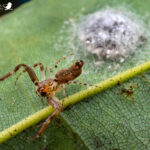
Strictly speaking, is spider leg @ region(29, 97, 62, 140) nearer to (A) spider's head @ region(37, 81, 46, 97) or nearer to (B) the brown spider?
(B) the brown spider

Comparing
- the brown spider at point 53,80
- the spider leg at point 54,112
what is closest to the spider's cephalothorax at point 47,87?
the brown spider at point 53,80

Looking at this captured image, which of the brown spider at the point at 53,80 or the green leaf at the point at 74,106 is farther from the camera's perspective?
the brown spider at the point at 53,80

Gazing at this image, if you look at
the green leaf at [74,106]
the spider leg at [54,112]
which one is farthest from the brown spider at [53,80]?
the green leaf at [74,106]

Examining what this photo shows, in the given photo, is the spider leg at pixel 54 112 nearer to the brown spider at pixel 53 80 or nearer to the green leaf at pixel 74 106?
the brown spider at pixel 53 80

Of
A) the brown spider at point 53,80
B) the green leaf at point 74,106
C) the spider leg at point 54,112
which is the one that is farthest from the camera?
the brown spider at point 53,80

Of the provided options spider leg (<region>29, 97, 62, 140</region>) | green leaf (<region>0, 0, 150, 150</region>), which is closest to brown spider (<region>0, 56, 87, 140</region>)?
spider leg (<region>29, 97, 62, 140</region>)

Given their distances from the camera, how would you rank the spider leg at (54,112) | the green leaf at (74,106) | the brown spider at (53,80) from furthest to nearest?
the brown spider at (53,80)
the green leaf at (74,106)
the spider leg at (54,112)

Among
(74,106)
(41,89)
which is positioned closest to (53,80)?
(41,89)

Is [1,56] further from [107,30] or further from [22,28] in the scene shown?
[107,30]

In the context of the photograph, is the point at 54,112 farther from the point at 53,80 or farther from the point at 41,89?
the point at 53,80

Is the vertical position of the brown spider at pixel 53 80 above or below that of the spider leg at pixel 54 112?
above
